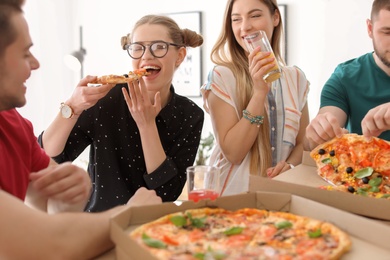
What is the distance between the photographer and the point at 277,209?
1190 millimetres

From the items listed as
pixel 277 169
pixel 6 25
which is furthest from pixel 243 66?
pixel 6 25

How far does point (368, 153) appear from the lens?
5.47 feet

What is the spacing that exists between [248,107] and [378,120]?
56 centimetres

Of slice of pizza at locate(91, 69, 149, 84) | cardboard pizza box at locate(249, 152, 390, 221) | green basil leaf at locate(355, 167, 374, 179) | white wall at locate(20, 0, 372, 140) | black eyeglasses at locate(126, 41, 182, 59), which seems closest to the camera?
cardboard pizza box at locate(249, 152, 390, 221)

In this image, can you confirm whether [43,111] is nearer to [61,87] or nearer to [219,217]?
[61,87]

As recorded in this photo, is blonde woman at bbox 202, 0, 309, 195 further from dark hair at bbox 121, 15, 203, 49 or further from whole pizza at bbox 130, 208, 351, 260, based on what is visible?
whole pizza at bbox 130, 208, 351, 260

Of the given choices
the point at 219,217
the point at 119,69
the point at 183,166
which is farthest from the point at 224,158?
the point at 119,69

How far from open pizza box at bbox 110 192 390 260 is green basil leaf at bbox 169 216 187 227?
0.12ft

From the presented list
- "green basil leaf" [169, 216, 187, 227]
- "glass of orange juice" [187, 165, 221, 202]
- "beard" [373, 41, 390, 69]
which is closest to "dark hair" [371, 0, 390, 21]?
"beard" [373, 41, 390, 69]

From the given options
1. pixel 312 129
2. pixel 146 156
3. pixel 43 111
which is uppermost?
pixel 312 129

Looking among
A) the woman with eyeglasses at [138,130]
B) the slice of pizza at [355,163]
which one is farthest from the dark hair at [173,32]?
the slice of pizza at [355,163]

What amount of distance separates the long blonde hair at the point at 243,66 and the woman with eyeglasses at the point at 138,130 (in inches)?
7.8

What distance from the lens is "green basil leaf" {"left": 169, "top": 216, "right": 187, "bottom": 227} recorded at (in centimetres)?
106

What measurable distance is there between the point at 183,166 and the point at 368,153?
0.78 metres
